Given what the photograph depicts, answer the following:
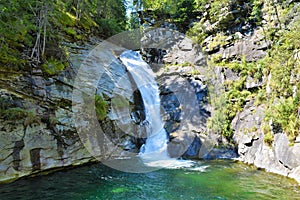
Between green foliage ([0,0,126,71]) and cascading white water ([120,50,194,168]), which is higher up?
green foliage ([0,0,126,71])

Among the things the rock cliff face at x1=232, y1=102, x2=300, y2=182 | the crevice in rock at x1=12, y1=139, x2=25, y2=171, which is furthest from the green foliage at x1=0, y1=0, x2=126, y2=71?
the rock cliff face at x1=232, y1=102, x2=300, y2=182

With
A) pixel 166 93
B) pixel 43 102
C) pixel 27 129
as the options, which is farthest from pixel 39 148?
→ pixel 166 93

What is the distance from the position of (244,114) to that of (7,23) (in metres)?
11.2

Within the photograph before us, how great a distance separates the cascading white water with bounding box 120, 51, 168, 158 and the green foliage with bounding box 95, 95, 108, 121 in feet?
10.1

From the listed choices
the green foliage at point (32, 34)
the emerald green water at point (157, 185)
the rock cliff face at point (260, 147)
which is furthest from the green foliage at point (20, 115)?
the rock cliff face at point (260, 147)

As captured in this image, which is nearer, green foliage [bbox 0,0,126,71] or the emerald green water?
the emerald green water

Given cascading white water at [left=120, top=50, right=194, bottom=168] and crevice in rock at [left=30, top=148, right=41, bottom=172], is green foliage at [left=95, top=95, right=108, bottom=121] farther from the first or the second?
crevice in rock at [left=30, top=148, right=41, bottom=172]

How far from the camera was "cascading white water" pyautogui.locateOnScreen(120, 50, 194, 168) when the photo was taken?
36.3 feet

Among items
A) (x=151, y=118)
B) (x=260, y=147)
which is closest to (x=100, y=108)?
(x=151, y=118)

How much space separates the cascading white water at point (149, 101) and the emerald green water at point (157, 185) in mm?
3287

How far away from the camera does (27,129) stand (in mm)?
8211

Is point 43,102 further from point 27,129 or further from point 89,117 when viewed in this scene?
point 89,117

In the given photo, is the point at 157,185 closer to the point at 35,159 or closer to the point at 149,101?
the point at 35,159

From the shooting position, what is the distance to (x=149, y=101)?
14.7m
